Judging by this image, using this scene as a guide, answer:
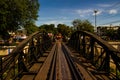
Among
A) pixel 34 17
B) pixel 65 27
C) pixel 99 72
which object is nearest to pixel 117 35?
pixel 65 27

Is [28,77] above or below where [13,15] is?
below

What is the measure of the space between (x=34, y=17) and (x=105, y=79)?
48.5m

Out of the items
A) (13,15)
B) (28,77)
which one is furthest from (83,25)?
(28,77)

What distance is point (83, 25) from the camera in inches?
4619

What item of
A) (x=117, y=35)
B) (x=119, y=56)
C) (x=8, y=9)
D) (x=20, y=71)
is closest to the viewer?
(x=119, y=56)

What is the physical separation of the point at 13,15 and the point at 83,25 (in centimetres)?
6875

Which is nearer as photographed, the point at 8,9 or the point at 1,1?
the point at 1,1

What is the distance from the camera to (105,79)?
38.2 feet

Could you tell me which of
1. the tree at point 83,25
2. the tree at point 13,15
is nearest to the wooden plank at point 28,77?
the tree at point 13,15

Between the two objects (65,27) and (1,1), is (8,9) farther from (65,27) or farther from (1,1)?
(65,27)

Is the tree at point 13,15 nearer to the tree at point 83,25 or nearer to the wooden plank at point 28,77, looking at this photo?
the wooden plank at point 28,77

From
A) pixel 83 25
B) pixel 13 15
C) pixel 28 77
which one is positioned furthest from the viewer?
pixel 83 25

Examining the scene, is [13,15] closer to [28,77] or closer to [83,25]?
[28,77]

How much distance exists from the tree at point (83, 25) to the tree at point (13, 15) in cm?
5912
